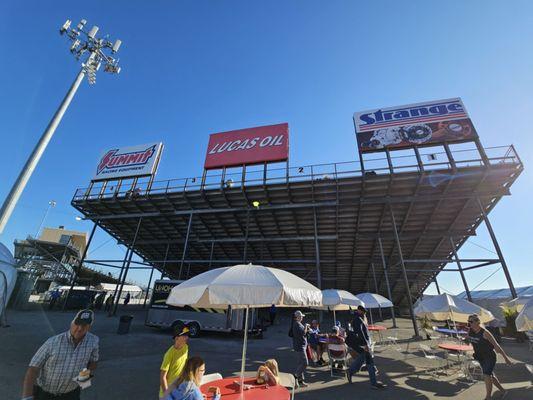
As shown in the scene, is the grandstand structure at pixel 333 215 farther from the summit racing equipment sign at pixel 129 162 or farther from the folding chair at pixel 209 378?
the folding chair at pixel 209 378

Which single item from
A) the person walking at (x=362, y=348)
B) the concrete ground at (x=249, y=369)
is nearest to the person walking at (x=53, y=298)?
the concrete ground at (x=249, y=369)

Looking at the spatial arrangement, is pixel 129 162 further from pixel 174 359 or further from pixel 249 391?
pixel 249 391

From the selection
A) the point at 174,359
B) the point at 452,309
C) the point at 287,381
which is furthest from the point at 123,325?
the point at 452,309

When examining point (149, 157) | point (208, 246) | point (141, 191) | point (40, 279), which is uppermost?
point (149, 157)

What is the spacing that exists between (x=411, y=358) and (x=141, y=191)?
2086 centimetres

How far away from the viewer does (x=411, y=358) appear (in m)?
9.20

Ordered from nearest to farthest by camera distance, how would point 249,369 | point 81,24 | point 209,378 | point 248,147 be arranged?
point 209,378 < point 249,369 < point 81,24 < point 248,147

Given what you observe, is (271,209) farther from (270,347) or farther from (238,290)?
(238,290)

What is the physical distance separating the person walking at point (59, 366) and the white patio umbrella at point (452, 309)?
10.4 meters

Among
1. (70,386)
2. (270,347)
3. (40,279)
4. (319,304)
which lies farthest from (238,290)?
(40,279)

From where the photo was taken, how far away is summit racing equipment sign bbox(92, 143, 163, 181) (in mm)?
21541

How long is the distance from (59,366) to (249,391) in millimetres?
2390

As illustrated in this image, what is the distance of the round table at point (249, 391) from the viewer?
Answer: 333 cm

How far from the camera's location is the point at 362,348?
243 inches
